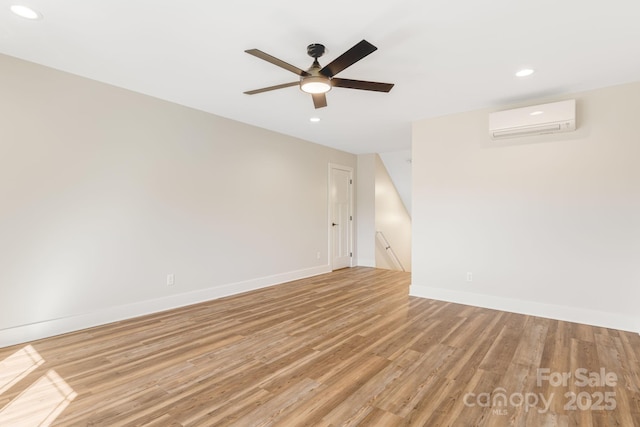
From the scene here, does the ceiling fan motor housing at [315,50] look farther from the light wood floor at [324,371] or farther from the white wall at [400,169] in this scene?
the white wall at [400,169]

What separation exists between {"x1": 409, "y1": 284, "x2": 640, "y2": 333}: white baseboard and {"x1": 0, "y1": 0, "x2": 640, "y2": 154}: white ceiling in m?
2.50

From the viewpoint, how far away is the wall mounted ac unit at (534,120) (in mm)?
3250

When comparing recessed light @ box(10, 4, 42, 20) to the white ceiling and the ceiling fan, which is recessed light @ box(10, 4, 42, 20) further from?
the ceiling fan

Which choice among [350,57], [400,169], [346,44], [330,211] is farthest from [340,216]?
[350,57]

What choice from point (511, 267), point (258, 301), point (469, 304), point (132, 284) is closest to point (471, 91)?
point (511, 267)

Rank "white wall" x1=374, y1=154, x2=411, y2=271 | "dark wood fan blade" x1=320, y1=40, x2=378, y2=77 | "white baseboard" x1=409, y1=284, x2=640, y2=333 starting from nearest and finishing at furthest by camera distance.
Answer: "dark wood fan blade" x1=320, y1=40, x2=378, y2=77 → "white baseboard" x1=409, y1=284, x2=640, y2=333 → "white wall" x1=374, y1=154, x2=411, y2=271

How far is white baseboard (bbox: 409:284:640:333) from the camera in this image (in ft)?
10.3

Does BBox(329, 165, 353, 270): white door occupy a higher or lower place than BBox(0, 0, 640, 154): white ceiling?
lower

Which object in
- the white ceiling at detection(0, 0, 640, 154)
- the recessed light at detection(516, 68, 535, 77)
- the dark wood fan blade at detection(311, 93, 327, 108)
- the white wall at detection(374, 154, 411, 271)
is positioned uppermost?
the recessed light at detection(516, 68, 535, 77)

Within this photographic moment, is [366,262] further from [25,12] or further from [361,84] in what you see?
[25,12]

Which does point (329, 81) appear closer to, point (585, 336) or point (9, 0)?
point (9, 0)

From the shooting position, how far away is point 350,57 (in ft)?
6.87

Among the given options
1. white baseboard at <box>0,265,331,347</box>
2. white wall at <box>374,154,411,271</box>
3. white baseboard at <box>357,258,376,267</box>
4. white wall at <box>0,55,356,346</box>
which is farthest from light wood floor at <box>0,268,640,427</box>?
white wall at <box>374,154,411,271</box>

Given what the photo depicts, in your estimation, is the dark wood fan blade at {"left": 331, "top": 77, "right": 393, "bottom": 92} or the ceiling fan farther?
the dark wood fan blade at {"left": 331, "top": 77, "right": 393, "bottom": 92}
